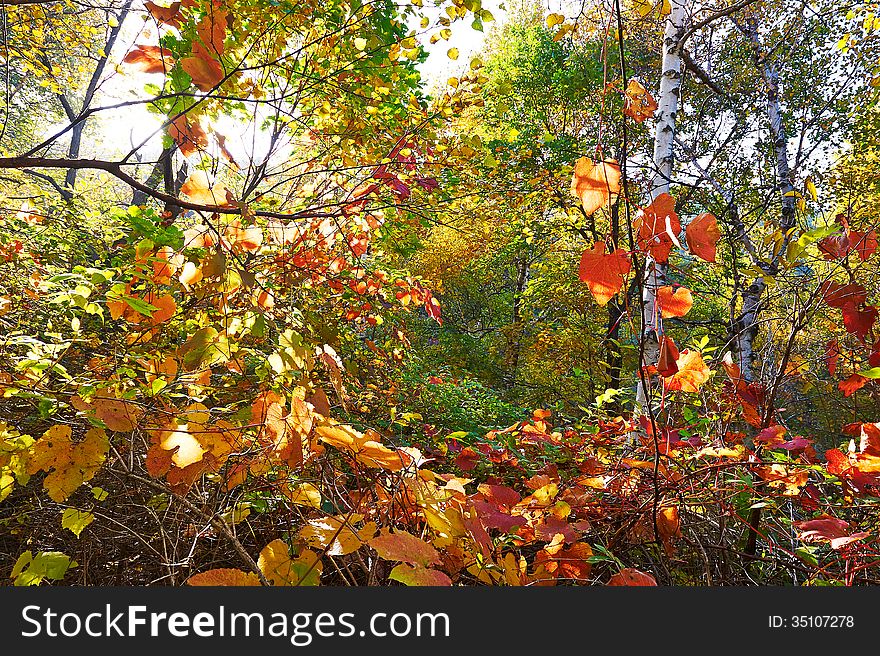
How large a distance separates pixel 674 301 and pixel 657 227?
202mm

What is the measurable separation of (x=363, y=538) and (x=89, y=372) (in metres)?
0.94

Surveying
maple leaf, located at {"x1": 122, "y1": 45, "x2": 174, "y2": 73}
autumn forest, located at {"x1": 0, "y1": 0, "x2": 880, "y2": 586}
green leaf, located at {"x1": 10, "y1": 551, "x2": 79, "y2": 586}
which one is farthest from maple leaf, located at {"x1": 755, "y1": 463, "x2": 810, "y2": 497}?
maple leaf, located at {"x1": 122, "y1": 45, "x2": 174, "y2": 73}

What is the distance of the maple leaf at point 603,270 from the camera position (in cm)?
87

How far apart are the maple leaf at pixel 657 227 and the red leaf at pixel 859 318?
63 centimetres

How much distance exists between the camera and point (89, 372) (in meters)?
1.27

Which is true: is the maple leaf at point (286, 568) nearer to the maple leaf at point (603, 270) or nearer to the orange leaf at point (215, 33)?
the maple leaf at point (603, 270)

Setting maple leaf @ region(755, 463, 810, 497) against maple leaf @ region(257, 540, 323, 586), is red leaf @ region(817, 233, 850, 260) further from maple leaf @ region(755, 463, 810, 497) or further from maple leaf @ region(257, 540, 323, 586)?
maple leaf @ region(257, 540, 323, 586)

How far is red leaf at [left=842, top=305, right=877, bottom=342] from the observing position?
3.72ft

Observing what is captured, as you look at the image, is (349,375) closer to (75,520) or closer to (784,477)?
(75,520)

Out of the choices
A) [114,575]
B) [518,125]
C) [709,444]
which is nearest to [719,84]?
[518,125]

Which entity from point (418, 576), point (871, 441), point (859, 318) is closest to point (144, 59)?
point (418, 576)

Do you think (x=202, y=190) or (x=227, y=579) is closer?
(x=227, y=579)

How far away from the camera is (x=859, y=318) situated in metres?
1.15

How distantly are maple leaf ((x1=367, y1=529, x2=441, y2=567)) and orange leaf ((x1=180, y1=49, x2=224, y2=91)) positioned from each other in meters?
1.06
